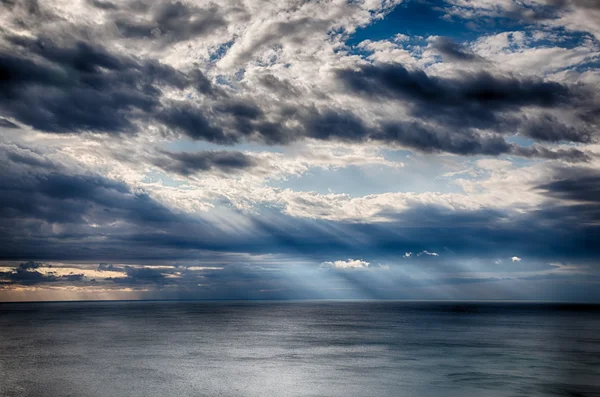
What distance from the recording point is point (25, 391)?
43.8m

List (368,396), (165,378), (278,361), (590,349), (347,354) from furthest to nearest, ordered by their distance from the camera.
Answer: (590,349)
(347,354)
(278,361)
(165,378)
(368,396)

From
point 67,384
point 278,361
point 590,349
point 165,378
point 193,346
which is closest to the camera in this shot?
point 67,384

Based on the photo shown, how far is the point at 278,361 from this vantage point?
6316 centimetres

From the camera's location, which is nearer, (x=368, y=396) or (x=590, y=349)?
(x=368, y=396)

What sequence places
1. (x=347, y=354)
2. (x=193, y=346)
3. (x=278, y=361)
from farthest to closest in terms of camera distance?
(x=193, y=346)
(x=347, y=354)
(x=278, y=361)

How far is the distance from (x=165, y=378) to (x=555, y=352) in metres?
55.4

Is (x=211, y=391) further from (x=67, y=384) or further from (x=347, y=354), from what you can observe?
(x=347, y=354)

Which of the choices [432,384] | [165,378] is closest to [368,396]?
[432,384]

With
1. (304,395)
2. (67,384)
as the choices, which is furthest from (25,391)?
(304,395)

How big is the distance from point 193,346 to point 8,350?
90.4ft

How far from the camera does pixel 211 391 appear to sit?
44312mm

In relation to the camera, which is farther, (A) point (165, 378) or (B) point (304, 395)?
(A) point (165, 378)

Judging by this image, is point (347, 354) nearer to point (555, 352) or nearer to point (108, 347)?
point (555, 352)

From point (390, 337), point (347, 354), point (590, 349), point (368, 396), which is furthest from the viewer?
point (390, 337)
